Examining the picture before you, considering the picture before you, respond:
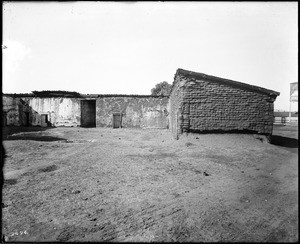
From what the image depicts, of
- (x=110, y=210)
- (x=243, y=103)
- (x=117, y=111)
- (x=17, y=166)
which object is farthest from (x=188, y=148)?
(x=117, y=111)

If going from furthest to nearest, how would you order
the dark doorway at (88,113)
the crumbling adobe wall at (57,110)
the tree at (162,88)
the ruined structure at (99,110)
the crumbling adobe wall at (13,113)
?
1. the tree at (162,88)
2. the dark doorway at (88,113)
3. the crumbling adobe wall at (57,110)
4. the ruined structure at (99,110)
5. the crumbling adobe wall at (13,113)

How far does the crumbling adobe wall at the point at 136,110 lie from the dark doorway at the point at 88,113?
2.25 metres


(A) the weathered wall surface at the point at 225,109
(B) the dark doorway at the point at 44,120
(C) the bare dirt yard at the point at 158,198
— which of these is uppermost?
(A) the weathered wall surface at the point at 225,109

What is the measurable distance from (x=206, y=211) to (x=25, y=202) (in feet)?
11.5

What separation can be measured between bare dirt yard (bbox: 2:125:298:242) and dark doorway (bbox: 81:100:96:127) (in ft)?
55.6

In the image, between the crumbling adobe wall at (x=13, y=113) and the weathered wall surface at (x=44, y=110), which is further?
the weathered wall surface at (x=44, y=110)

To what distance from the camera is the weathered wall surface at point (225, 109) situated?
8.24 metres

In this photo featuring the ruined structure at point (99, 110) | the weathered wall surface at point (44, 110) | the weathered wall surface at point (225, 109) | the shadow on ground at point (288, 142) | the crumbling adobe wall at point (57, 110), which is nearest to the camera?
the shadow on ground at point (288, 142)

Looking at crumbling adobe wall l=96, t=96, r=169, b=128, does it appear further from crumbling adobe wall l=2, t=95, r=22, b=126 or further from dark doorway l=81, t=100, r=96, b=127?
crumbling adobe wall l=2, t=95, r=22, b=126

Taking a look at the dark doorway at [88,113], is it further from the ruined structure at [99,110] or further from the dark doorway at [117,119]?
the dark doorway at [117,119]

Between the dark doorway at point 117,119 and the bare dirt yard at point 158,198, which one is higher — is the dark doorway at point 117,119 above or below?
above

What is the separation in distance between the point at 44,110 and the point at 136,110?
424 inches

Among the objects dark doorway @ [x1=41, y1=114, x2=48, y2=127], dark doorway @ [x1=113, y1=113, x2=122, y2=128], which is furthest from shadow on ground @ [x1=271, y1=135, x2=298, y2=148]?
dark doorway @ [x1=41, y1=114, x2=48, y2=127]

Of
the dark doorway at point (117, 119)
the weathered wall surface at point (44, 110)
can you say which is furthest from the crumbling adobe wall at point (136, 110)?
the weathered wall surface at point (44, 110)
